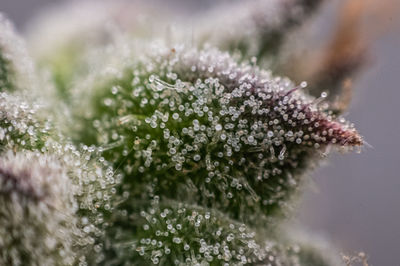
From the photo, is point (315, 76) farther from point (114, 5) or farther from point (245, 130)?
point (114, 5)

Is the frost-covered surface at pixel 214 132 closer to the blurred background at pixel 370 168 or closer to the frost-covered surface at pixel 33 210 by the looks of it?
the frost-covered surface at pixel 33 210

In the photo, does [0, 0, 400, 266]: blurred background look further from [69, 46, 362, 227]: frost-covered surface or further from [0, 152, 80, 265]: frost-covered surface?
[0, 152, 80, 265]: frost-covered surface

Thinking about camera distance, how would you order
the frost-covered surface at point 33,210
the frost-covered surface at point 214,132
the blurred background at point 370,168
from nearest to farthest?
the frost-covered surface at point 33,210, the frost-covered surface at point 214,132, the blurred background at point 370,168

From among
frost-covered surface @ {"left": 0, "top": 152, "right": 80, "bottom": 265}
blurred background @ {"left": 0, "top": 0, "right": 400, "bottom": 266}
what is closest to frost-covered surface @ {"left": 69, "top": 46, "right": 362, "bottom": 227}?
frost-covered surface @ {"left": 0, "top": 152, "right": 80, "bottom": 265}

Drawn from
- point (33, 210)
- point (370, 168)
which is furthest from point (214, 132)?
point (370, 168)

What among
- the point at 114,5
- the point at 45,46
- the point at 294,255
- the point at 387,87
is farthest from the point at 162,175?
the point at 387,87

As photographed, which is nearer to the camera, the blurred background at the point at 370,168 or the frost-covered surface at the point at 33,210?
the frost-covered surface at the point at 33,210

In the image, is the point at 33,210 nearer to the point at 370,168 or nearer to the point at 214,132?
the point at 214,132

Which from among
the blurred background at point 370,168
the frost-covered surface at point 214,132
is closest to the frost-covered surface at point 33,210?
the frost-covered surface at point 214,132
